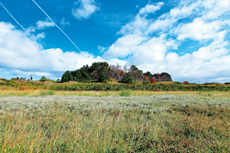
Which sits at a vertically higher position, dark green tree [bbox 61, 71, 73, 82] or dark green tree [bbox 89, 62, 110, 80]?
dark green tree [bbox 89, 62, 110, 80]

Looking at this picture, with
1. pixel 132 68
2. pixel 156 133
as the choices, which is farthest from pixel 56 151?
pixel 132 68

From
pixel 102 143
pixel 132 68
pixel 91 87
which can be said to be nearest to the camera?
pixel 102 143

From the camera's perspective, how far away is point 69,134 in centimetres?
320

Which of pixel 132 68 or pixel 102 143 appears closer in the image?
pixel 102 143

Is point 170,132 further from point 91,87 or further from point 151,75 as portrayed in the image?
point 151,75

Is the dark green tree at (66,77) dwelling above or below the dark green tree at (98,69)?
below

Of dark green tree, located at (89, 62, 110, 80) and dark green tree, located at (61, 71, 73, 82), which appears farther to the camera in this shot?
dark green tree, located at (89, 62, 110, 80)

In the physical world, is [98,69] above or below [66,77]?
above

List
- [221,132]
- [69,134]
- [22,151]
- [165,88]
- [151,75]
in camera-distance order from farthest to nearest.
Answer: [151,75] → [165,88] → [221,132] → [69,134] → [22,151]

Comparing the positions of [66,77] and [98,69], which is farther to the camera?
[98,69]

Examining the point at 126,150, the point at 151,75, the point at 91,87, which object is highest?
the point at 151,75

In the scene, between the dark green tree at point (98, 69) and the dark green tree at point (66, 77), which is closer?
the dark green tree at point (66, 77)

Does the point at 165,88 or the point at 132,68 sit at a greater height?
the point at 132,68

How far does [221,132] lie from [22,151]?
5004 millimetres
